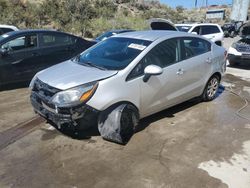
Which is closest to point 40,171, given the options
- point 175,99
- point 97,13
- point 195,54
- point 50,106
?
point 50,106

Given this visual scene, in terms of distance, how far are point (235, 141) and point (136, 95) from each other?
68.3 inches

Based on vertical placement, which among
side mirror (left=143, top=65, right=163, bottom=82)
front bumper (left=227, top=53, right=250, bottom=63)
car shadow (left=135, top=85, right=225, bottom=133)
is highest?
side mirror (left=143, top=65, right=163, bottom=82)

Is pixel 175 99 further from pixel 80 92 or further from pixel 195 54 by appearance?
pixel 80 92

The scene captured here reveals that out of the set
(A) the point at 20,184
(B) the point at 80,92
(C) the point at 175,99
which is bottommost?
(A) the point at 20,184

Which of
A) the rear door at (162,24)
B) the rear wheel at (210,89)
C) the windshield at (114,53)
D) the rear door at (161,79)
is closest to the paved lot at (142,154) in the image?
the rear door at (161,79)

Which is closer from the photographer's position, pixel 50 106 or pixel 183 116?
pixel 50 106

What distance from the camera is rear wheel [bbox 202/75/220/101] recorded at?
Result: 677 cm

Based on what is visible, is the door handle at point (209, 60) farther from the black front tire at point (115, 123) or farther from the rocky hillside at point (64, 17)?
the rocky hillside at point (64, 17)

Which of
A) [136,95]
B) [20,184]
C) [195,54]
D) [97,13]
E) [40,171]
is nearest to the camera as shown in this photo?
[20,184]

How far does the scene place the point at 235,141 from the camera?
5004 mm

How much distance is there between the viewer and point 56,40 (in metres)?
8.50

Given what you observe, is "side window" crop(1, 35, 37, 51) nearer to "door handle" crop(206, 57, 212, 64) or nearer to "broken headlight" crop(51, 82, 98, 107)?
"broken headlight" crop(51, 82, 98, 107)

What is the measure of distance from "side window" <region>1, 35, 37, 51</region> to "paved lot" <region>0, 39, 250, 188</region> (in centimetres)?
218

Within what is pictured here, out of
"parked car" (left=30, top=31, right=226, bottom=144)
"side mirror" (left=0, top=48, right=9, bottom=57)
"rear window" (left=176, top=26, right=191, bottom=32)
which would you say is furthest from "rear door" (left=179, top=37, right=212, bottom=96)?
"rear window" (left=176, top=26, right=191, bottom=32)
